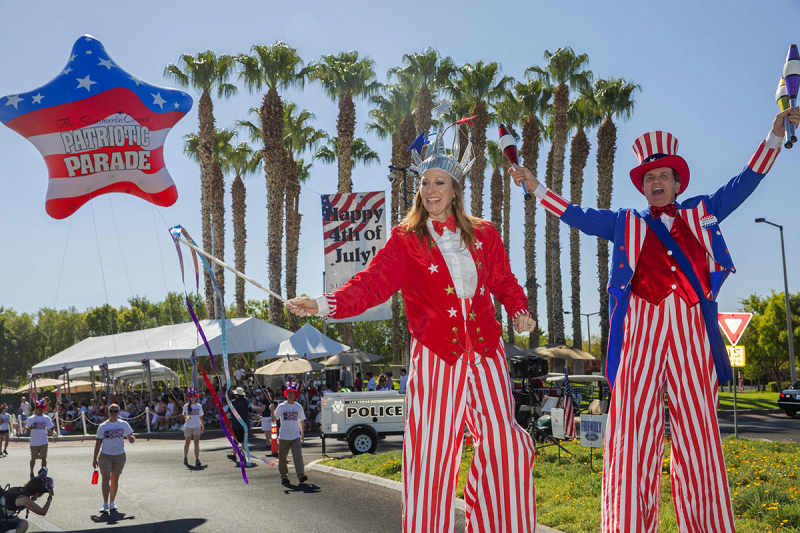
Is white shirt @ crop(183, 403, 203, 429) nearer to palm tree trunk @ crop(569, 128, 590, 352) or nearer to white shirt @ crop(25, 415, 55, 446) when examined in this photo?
white shirt @ crop(25, 415, 55, 446)

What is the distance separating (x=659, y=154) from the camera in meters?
4.05

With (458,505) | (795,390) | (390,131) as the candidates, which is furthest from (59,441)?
(795,390)

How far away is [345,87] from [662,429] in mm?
29335

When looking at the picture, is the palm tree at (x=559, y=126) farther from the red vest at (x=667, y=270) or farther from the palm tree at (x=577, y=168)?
the red vest at (x=667, y=270)

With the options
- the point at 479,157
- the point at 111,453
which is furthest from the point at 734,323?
the point at 479,157

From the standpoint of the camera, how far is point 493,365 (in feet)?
11.5

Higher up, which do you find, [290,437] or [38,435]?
[290,437]

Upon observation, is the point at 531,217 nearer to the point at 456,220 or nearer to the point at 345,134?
the point at 345,134

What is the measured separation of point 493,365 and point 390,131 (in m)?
31.4

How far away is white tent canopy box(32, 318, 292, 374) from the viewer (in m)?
25.5

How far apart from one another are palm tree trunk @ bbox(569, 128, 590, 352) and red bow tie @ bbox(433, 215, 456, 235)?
3187cm

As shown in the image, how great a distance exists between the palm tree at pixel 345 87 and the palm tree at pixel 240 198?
6083 millimetres

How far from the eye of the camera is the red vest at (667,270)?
3.83 meters

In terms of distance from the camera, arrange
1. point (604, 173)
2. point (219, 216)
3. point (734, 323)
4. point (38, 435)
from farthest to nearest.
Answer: point (219, 216) < point (604, 173) < point (38, 435) < point (734, 323)
